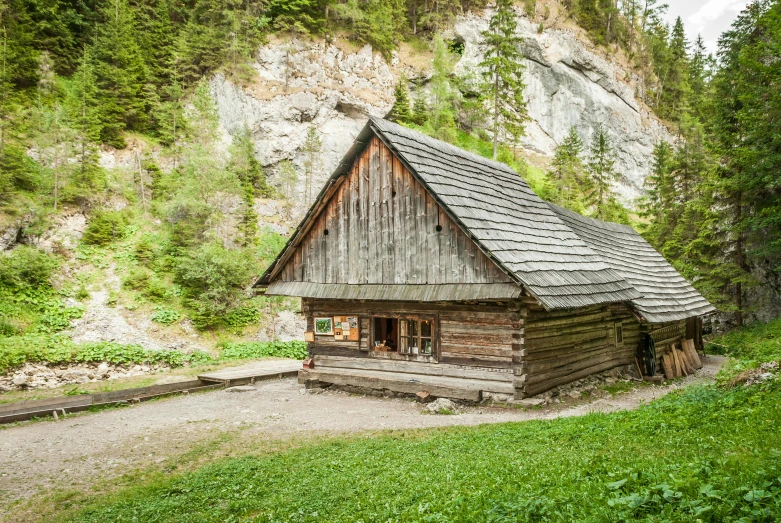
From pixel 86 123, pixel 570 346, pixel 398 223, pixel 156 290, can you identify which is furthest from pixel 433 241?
pixel 86 123

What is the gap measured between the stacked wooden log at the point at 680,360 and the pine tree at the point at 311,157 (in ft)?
87.1

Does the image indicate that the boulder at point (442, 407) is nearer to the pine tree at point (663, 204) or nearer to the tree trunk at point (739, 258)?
the tree trunk at point (739, 258)

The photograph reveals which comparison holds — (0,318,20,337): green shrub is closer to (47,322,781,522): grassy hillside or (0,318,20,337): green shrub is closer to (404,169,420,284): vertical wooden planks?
(47,322,781,522): grassy hillside

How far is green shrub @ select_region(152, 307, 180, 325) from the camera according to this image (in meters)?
20.9

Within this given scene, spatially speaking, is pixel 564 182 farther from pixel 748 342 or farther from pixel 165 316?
pixel 165 316

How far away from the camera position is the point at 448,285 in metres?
12.1

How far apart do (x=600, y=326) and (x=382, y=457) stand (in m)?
9.83

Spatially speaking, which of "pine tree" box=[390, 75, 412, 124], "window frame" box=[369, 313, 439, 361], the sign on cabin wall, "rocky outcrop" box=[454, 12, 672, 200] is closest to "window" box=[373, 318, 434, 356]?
"window frame" box=[369, 313, 439, 361]

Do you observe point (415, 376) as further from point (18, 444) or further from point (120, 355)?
point (120, 355)

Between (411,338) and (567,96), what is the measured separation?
49508 millimetres

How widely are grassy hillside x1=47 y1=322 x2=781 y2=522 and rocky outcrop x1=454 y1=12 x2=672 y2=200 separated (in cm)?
4913

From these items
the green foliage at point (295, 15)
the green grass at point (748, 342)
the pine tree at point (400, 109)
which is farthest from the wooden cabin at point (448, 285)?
the green foliage at point (295, 15)

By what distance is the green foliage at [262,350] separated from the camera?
66.7ft

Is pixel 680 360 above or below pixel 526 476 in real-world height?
below
